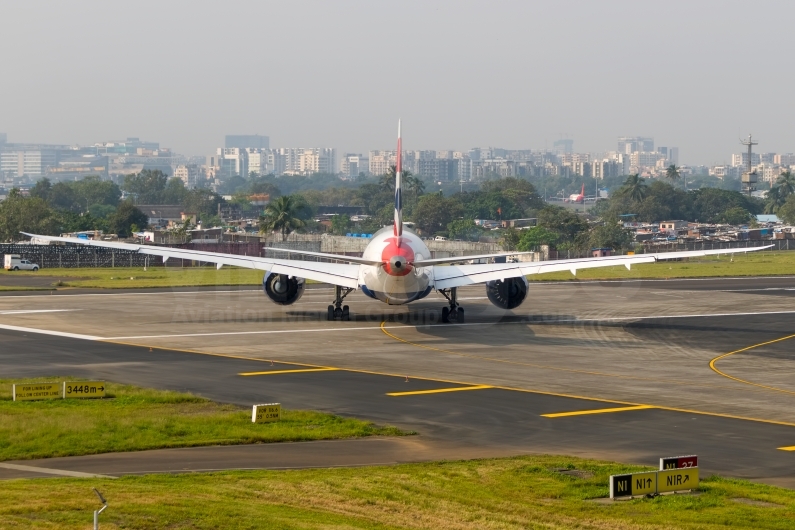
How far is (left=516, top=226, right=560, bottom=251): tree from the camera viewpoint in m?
151

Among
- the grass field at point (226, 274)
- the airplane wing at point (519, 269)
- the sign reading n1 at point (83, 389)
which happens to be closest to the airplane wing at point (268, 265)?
the airplane wing at point (519, 269)

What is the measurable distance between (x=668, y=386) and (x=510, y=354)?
370 inches

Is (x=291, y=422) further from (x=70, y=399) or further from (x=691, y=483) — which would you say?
(x=691, y=483)

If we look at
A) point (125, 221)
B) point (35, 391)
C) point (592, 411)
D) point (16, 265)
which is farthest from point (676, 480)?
point (125, 221)

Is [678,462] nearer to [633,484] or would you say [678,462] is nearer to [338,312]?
[633,484]

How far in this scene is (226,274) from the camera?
334 feet

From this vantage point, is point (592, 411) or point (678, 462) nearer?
point (678, 462)

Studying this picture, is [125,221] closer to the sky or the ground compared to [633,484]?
closer to the sky

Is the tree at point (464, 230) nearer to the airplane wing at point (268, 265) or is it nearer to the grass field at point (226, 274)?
the grass field at point (226, 274)

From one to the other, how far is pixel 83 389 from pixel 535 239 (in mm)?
122837

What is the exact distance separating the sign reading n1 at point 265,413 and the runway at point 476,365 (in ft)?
9.37

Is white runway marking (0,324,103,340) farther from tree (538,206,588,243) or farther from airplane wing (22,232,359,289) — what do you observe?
tree (538,206,588,243)

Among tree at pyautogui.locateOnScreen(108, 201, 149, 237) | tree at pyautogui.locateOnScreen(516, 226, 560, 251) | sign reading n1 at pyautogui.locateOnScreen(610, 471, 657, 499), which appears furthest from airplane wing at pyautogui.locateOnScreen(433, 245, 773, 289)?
tree at pyautogui.locateOnScreen(108, 201, 149, 237)

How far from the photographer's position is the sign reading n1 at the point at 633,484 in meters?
23.1
